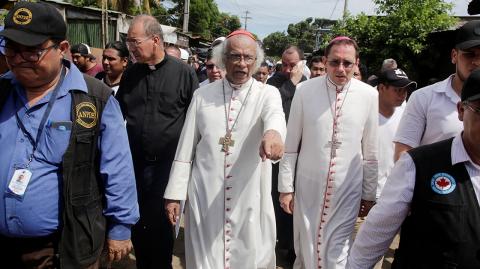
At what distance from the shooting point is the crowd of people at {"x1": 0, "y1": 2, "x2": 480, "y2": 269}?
1.85m

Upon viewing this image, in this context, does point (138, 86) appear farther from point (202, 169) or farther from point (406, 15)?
point (406, 15)

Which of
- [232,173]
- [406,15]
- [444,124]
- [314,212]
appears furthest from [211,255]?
[406,15]

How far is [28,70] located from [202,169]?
4.93ft

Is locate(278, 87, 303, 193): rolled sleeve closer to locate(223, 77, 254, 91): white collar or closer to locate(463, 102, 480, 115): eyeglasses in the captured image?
locate(223, 77, 254, 91): white collar

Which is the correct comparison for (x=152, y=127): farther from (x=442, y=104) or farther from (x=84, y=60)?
(x=84, y=60)

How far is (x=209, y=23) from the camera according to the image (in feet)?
172

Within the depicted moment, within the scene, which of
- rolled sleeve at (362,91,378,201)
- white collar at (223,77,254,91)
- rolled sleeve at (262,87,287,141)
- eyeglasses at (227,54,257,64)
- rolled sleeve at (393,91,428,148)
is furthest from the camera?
rolled sleeve at (362,91,378,201)

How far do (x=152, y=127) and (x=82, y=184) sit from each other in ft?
4.97

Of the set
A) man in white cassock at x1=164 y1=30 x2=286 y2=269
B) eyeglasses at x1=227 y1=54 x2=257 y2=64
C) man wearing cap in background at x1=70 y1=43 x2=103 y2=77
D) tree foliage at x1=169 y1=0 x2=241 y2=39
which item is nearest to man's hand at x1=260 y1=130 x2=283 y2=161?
man in white cassock at x1=164 y1=30 x2=286 y2=269

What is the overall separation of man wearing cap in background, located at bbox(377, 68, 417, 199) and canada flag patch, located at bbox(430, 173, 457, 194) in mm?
2578

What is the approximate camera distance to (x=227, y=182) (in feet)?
11.1

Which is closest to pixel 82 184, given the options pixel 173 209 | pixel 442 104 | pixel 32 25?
pixel 32 25

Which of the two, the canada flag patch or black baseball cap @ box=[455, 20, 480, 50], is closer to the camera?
the canada flag patch

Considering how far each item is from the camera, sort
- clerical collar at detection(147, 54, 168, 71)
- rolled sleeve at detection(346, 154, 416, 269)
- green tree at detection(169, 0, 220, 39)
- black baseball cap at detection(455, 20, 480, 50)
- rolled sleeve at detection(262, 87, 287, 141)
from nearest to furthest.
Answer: rolled sleeve at detection(346, 154, 416, 269), black baseball cap at detection(455, 20, 480, 50), rolled sleeve at detection(262, 87, 287, 141), clerical collar at detection(147, 54, 168, 71), green tree at detection(169, 0, 220, 39)
